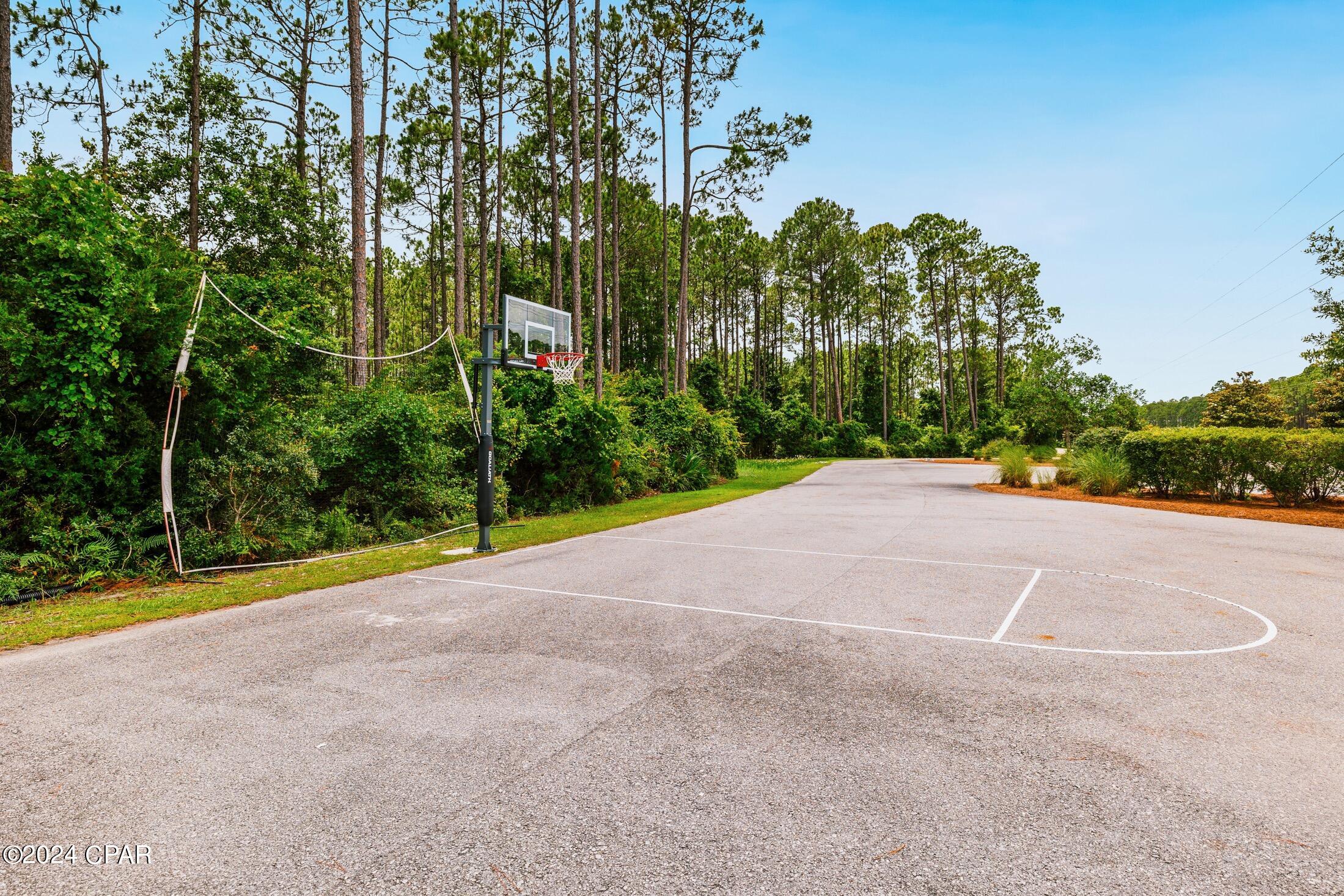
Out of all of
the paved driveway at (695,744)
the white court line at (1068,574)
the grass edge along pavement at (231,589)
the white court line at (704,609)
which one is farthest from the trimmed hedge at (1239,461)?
the white court line at (704,609)

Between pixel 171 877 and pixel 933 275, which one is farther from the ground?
pixel 933 275

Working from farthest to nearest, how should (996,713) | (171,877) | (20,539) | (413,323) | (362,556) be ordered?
(413,323), (362,556), (20,539), (996,713), (171,877)

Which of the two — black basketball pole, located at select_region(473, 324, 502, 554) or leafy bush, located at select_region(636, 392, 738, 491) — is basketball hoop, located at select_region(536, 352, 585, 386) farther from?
leafy bush, located at select_region(636, 392, 738, 491)

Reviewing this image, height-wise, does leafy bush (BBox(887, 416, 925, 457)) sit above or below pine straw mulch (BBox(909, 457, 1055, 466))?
above

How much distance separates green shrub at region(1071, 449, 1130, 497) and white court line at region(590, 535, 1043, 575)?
11592mm

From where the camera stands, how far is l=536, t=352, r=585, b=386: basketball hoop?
10703 millimetres

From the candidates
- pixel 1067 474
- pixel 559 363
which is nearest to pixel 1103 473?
pixel 1067 474

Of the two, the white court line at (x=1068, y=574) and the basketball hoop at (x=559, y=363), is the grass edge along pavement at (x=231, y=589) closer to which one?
the white court line at (x=1068, y=574)

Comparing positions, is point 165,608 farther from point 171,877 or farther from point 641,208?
point 641,208

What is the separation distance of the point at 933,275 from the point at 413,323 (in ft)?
139

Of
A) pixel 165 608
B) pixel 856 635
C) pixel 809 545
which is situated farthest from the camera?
pixel 809 545

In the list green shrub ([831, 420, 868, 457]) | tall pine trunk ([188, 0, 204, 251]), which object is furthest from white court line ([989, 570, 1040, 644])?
green shrub ([831, 420, 868, 457])

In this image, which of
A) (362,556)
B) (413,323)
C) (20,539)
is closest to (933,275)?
(413,323)

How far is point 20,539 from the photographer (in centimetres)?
643
